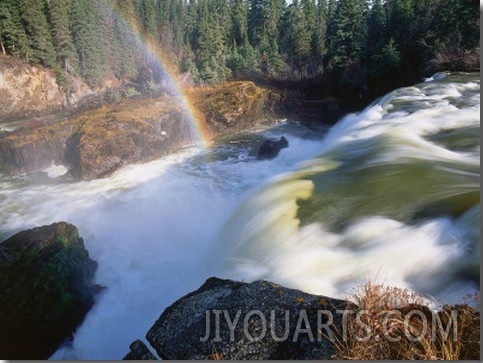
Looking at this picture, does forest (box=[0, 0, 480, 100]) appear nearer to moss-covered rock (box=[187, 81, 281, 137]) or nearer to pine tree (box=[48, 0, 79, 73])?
pine tree (box=[48, 0, 79, 73])

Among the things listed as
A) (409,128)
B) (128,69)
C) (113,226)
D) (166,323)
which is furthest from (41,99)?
(166,323)

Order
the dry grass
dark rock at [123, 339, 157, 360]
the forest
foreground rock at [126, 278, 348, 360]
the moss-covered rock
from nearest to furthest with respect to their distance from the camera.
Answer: the dry grass
foreground rock at [126, 278, 348, 360]
dark rock at [123, 339, 157, 360]
the forest
the moss-covered rock

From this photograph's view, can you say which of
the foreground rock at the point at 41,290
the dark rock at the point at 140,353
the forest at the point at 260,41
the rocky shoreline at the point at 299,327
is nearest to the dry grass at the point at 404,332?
the rocky shoreline at the point at 299,327

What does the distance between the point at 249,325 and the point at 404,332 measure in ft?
3.16

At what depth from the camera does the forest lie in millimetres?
13438

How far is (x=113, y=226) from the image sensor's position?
7.04 meters

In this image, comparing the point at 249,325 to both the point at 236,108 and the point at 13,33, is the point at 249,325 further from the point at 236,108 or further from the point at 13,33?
the point at 13,33

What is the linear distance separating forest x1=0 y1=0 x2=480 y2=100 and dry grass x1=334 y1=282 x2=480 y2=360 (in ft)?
23.2

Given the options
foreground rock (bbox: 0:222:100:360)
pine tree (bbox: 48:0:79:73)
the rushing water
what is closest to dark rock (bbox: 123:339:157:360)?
the rushing water

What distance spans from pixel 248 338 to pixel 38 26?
27522mm

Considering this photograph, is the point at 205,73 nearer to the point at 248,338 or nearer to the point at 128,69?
the point at 128,69

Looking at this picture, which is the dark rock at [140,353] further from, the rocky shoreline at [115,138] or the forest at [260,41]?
the forest at [260,41]

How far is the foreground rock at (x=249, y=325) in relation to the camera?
2328 mm

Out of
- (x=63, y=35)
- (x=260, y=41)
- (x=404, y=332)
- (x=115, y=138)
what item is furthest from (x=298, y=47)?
(x=404, y=332)
